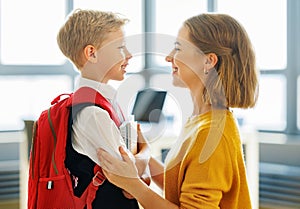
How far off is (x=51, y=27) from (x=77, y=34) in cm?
252

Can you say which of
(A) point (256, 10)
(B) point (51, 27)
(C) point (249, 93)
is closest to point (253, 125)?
(A) point (256, 10)

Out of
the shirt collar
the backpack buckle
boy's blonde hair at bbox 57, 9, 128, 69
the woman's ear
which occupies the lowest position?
the backpack buckle

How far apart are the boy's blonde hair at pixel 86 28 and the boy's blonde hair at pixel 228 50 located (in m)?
→ 0.19

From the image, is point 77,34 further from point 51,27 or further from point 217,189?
point 51,27

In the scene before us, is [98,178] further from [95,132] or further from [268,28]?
[268,28]

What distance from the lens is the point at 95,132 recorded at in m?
1.07

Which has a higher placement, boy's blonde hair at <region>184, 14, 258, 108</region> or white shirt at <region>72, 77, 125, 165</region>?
boy's blonde hair at <region>184, 14, 258, 108</region>

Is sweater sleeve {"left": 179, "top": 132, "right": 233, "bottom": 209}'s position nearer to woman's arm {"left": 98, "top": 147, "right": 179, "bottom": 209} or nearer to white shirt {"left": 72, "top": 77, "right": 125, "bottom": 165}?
woman's arm {"left": 98, "top": 147, "right": 179, "bottom": 209}

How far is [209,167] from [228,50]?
0.93 feet

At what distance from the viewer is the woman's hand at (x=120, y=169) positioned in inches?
41.7

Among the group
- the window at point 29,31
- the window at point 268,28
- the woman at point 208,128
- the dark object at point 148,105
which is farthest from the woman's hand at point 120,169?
the window at point 29,31

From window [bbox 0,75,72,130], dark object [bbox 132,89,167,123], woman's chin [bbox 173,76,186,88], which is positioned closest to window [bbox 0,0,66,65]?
window [bbox 0,75,72,130]

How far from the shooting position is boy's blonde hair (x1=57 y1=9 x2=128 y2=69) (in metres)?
1.14

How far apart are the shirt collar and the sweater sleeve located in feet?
0.83
